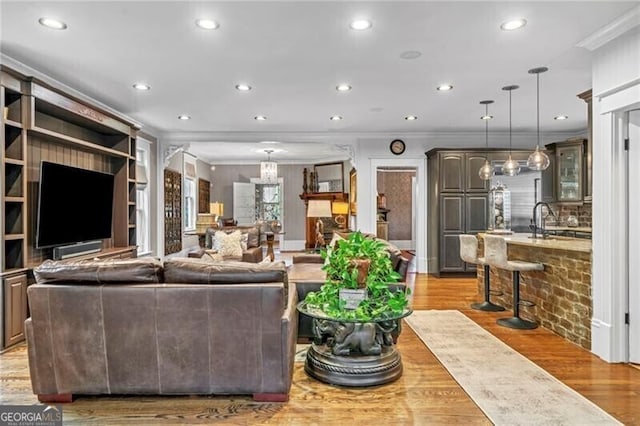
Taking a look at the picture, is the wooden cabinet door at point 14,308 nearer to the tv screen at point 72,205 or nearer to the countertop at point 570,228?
the tv screen at point 72,205

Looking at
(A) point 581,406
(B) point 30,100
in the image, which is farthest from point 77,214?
(A) point 581,406

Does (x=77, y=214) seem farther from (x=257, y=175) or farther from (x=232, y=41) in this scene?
(x=257, y=175)

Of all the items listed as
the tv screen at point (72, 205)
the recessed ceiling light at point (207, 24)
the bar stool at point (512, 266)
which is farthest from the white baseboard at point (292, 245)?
the recessed ceiling light at point (207, 24)

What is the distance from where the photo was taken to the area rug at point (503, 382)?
2.38 metres

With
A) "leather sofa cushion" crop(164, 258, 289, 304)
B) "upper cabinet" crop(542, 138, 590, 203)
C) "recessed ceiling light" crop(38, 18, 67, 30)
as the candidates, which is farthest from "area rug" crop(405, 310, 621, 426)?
"upper cabinet" crop(542, 138, 590, 203)

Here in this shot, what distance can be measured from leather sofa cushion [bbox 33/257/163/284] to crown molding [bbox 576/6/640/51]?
363 cm

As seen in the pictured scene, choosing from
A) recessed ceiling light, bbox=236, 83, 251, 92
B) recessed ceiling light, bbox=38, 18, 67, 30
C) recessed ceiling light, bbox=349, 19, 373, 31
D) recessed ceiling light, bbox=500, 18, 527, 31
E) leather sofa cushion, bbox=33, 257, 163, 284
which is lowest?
leather sofa cushion, bbox=33, 257, 163, 284

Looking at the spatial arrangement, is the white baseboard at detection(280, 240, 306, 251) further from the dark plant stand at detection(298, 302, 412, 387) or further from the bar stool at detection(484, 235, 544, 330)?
the dark plant stand at detection(298, 302, 412, 387)

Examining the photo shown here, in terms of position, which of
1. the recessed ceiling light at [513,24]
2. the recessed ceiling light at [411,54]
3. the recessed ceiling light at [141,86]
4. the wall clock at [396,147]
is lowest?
the wall clock at [396,147]

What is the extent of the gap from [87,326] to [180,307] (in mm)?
567

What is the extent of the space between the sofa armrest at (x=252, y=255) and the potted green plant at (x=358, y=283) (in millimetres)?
3543

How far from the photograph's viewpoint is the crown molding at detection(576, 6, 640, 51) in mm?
2896

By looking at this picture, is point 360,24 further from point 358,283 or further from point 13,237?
point 13,237

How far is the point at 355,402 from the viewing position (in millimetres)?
2561
